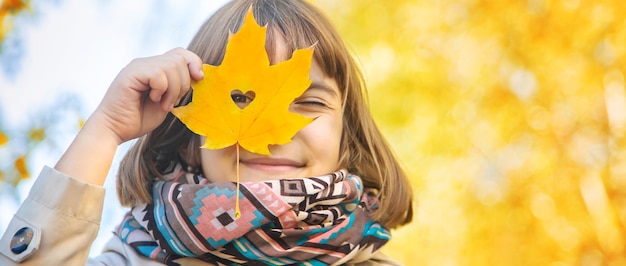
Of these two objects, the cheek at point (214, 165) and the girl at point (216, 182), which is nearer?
the girl at point (216, 182)

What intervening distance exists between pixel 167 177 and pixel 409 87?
5.28 ft

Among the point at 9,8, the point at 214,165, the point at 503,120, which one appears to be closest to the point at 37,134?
the point at 9,8

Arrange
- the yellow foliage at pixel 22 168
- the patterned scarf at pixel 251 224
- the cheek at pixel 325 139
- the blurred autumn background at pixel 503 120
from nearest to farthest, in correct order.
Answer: the patterned scarf at pixel 251 224
the cheek at pixel 325 139
the yellow foliage at pixel 22 168
the blurred autumn background at pixel 503 120

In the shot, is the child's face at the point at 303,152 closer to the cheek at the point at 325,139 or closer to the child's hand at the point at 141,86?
the cheek at the point at 325,139

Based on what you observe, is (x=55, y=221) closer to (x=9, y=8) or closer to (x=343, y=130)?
(x=343, y=130)

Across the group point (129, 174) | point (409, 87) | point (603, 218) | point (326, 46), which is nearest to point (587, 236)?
point (603, 218)

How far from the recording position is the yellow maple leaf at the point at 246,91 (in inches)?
38.3

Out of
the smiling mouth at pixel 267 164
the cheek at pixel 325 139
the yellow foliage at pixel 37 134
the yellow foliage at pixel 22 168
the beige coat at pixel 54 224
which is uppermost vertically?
the cheek at pixel 325 139

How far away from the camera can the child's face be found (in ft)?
3.60

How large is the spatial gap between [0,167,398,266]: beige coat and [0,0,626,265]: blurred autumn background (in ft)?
5.47

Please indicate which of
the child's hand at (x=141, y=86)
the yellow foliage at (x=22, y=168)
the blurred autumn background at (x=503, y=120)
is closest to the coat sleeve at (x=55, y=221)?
the child's hand at (x=141, y=86)

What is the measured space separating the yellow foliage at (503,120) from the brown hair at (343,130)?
114 centimetres

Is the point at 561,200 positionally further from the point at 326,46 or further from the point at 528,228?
the point at 326,46

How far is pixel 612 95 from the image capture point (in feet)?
7.90
